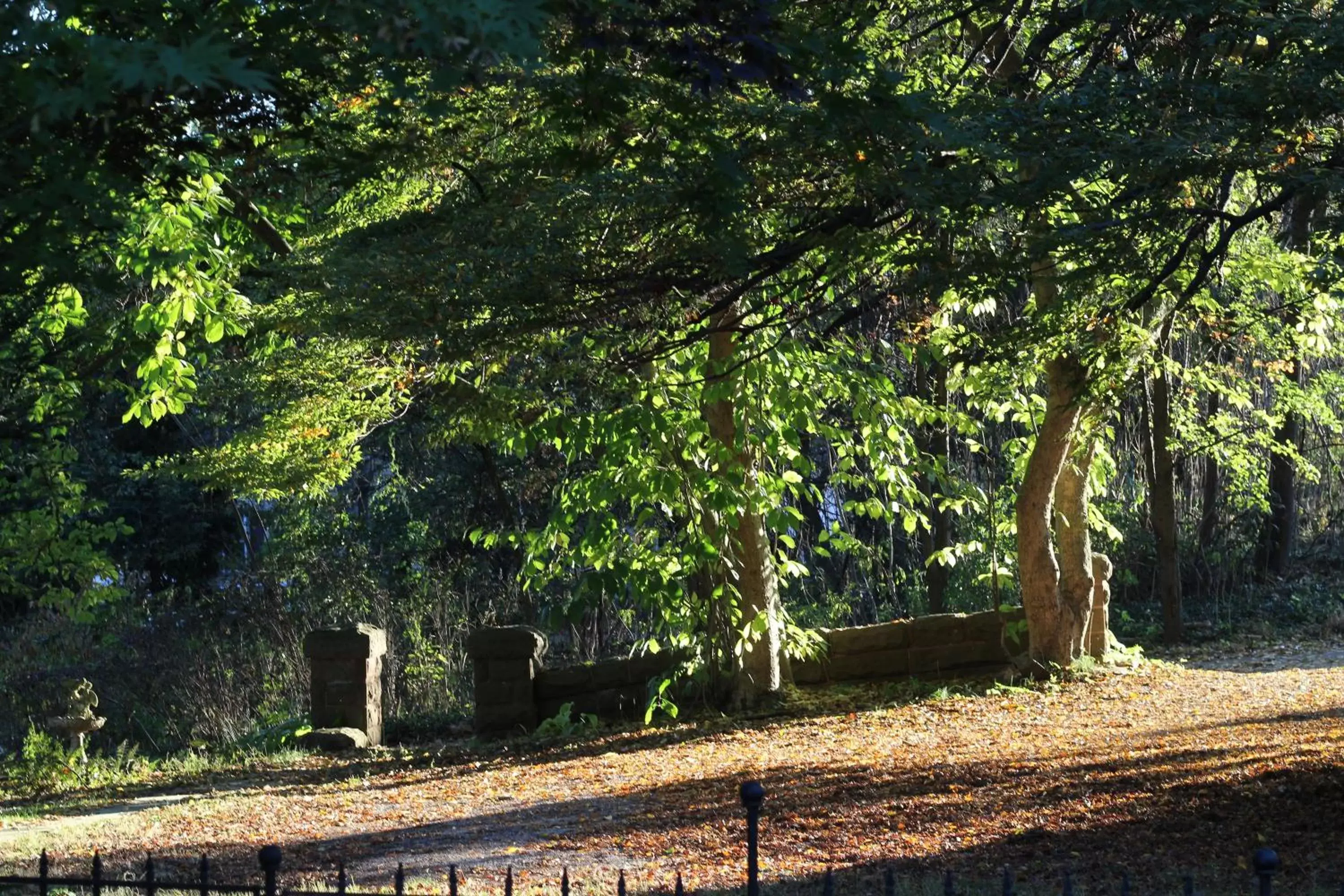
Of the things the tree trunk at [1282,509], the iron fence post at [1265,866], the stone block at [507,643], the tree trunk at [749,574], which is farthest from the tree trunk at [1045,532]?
the iron fence post at [1265,866]

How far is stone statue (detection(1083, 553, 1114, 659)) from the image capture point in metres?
13.3

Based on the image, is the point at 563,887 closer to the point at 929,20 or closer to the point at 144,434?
the point at 929,20

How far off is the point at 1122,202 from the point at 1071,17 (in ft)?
6.85

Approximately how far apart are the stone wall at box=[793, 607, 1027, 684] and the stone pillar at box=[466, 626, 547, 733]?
2572mm

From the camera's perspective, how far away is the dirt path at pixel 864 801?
283 inches

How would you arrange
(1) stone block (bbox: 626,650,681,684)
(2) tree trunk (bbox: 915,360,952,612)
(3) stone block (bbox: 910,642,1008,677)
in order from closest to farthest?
(1) stone block (bbox: 626,650,681,684) < (3) stone block (bbox: 910,642,1008,677) < (2) tree trunk (bbox: 915,360,952,612)

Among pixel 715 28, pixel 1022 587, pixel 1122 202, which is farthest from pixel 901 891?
pixel 1022 587

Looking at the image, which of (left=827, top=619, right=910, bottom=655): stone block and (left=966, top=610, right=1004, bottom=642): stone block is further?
(left=827, top=619, right=910, bottom=655): stone block

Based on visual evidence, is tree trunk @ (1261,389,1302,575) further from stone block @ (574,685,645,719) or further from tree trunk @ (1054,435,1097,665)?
stone block @ (574,685,645,719)

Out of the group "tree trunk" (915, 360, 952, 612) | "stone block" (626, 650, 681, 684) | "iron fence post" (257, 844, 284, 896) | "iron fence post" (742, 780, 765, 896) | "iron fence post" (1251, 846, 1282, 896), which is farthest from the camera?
"tree trunk" (915, 360, 952, 612)

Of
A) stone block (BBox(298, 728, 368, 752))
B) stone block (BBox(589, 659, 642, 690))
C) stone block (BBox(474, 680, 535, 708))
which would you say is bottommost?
stone block (BBox(298, 728, 368, 752))

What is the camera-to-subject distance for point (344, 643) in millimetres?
13812

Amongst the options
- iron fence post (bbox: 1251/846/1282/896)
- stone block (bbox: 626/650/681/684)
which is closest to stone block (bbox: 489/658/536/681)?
stone block (bbox: 626/650/681/684)

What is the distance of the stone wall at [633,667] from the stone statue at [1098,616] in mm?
882
